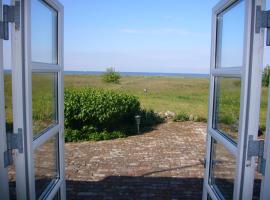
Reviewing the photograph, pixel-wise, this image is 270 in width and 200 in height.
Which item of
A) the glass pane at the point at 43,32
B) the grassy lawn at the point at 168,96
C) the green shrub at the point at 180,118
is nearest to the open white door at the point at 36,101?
the glass pane at the point at 43,32

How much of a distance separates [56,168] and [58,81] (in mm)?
911

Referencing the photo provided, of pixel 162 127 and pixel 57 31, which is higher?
pixel 57 31

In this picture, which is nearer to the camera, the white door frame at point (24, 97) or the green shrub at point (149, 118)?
the white door frame at point (24, 97)

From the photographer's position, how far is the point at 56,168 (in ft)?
10.9

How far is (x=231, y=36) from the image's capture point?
2742 millimetres

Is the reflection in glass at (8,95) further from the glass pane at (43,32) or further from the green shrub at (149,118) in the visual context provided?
the green shrub at (149,118)

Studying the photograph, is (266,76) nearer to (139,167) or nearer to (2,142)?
(2,142)

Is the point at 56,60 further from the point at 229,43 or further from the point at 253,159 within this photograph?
the point at 253,159

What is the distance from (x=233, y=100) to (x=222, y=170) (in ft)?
2.33

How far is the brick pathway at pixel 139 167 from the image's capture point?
5.36 meters

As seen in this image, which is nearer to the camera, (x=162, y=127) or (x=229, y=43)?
(x=229, y=43)

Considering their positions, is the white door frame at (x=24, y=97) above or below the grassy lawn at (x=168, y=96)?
above

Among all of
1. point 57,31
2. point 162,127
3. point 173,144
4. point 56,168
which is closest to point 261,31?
point 57,31

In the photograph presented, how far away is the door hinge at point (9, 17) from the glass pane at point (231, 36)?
5.28 feet
